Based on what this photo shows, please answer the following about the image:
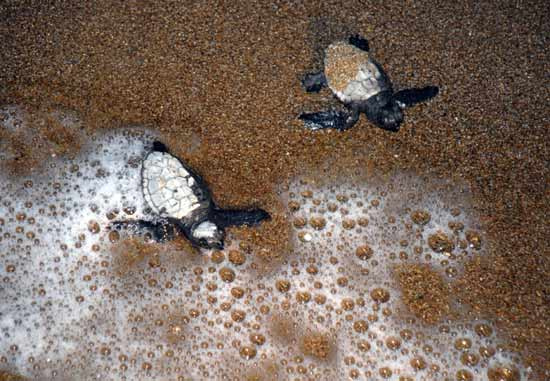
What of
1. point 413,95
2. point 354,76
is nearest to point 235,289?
point 354,76

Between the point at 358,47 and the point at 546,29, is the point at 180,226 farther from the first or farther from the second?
→ the point at 546,29

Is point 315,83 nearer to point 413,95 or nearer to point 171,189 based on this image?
point 413,95

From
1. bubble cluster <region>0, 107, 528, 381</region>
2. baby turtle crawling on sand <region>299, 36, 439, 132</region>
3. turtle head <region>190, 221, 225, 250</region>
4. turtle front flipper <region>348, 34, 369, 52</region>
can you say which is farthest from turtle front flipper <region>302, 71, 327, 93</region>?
turtle head <region>190, 221, 225, 250</region>

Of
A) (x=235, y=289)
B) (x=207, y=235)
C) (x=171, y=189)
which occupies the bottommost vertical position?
(x=235, y=289)

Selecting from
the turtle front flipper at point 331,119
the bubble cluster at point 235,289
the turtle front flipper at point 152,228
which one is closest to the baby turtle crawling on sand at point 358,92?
the turtle front flipper at point 331,119

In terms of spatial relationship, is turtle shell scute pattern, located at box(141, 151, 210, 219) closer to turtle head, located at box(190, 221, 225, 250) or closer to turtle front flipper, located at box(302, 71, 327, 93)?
turtle head, located at box(190, 221, 225, 250)

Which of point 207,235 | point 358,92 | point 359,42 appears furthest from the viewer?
point 359,42
